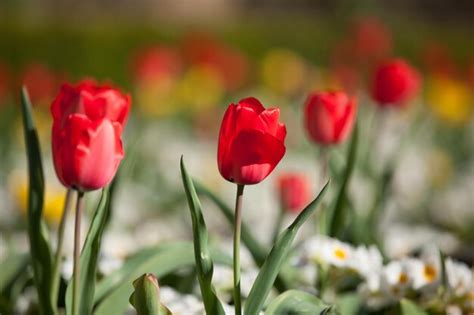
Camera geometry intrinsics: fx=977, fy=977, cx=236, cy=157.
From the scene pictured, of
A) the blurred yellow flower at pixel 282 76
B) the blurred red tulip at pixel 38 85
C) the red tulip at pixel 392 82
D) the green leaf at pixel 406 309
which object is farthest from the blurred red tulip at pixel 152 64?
the green leaf at pixel 406 309

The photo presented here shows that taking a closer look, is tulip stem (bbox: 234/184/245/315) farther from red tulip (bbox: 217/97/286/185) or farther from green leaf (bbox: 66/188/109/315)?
green leaf (bbox: 66/188/109/315)

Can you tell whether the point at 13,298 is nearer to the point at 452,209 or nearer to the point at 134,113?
the point at 452,209

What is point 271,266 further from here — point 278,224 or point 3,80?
point 3,80

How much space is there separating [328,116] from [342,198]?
219mm

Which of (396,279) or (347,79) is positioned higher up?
(396,279)

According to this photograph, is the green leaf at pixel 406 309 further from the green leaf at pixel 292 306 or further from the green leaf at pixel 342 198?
the green leaf at pixel 342 198

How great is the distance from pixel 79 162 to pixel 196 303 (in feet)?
1.39

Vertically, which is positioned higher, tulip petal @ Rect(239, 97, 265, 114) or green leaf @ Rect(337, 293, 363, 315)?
tulip petal @ Rect(239, 97, 265, 114)

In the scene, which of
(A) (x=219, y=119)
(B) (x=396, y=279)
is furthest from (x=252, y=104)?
(A) (x=219, y=119)

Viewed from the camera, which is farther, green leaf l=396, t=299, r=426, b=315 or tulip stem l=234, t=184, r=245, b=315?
green leaf l=396, t=299, r=426, b=315

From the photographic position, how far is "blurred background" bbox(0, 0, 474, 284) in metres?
3.09

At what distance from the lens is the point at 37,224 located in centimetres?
164

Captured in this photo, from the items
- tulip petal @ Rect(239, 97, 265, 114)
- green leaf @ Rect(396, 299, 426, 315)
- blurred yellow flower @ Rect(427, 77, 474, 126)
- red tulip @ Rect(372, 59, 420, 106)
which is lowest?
blurred yellow flower @ Rect(427, 77, 474, 126)

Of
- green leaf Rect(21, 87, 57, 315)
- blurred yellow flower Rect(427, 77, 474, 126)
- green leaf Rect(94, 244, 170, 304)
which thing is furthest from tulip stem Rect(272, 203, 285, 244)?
blurred yellow flower Rect(427, 77, 474, 126)
